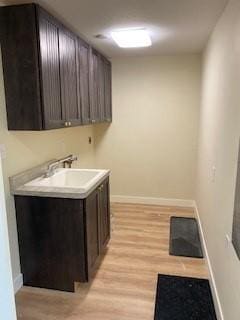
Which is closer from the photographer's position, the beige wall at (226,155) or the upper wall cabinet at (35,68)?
the beige wall at (226,155)

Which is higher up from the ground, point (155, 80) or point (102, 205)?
point (155, 80)

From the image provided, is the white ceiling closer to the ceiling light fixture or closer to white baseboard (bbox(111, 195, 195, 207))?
the ceiling light fixture

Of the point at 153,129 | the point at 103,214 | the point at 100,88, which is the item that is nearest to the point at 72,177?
the point at 103,214

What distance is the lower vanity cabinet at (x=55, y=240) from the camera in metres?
2.18

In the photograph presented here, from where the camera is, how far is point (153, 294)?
227 cm

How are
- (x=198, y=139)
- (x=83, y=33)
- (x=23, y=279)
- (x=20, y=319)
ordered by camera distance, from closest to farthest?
(x=20, y=319), (x=23, y=279), (x=83, y=33), (x=198, y=139)

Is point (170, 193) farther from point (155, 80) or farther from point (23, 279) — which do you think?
point (23, 279)

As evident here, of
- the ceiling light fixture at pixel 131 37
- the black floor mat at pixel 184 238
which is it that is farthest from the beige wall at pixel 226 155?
the ceiling light fixture at pixel 131 37

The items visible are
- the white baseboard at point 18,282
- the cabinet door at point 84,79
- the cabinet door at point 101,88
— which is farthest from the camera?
the cabinet door at point 101,88

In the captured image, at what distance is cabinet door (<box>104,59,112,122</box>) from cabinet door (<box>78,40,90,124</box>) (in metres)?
0.81

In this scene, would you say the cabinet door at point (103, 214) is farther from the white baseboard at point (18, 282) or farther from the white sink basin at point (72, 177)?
the white baseboard at point (18, 282)

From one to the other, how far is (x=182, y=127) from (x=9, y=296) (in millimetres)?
3725

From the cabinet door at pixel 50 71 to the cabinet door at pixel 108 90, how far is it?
1638 millimetres

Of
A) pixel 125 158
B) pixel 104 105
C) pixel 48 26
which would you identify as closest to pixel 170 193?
pixel 125 158
